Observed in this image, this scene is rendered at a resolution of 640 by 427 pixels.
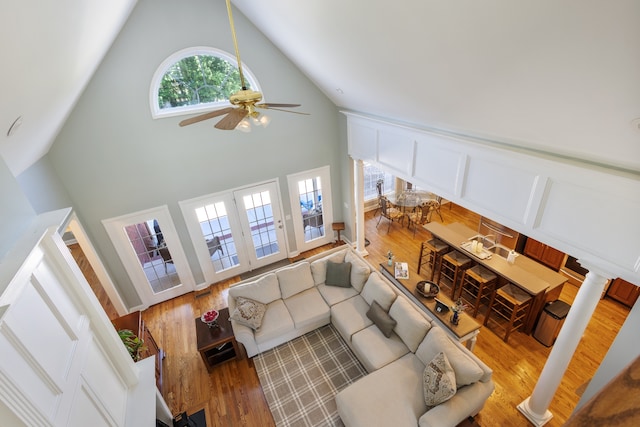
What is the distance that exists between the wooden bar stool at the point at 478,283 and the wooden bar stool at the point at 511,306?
180mm

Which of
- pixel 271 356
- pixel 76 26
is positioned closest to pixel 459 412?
pixel 271 356

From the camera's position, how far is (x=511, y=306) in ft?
15.2

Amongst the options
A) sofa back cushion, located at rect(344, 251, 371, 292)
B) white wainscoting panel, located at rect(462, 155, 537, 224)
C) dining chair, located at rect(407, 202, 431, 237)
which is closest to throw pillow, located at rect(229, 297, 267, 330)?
sofa back cushion, located at rect(344, 251, 371, 292)

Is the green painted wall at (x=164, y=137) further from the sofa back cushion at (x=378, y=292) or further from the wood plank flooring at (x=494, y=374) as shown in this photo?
the sofa back cushion at (x=378, y=292)

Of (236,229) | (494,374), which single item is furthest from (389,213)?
(494,374)

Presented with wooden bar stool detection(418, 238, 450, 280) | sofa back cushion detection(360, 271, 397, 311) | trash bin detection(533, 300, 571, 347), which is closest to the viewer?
trash bin detection(533, 300, 571, 347)

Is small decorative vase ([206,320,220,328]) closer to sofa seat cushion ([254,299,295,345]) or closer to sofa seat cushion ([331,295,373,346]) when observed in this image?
sofa seat cushion ([254,299,295,345])

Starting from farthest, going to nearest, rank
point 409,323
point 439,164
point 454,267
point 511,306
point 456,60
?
point 454,267
point 511,306
point 439,164
point 409,323
point 456,60

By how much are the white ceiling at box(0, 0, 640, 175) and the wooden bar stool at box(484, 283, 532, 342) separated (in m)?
2.50

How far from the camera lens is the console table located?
407cm

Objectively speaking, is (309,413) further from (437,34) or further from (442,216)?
(442,216)

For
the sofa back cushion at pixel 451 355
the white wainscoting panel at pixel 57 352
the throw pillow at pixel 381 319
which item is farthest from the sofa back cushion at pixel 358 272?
the white wainscoting panel at pixel 57 352

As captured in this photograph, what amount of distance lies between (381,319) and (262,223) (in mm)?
3231

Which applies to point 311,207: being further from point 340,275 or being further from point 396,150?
point 396,150
